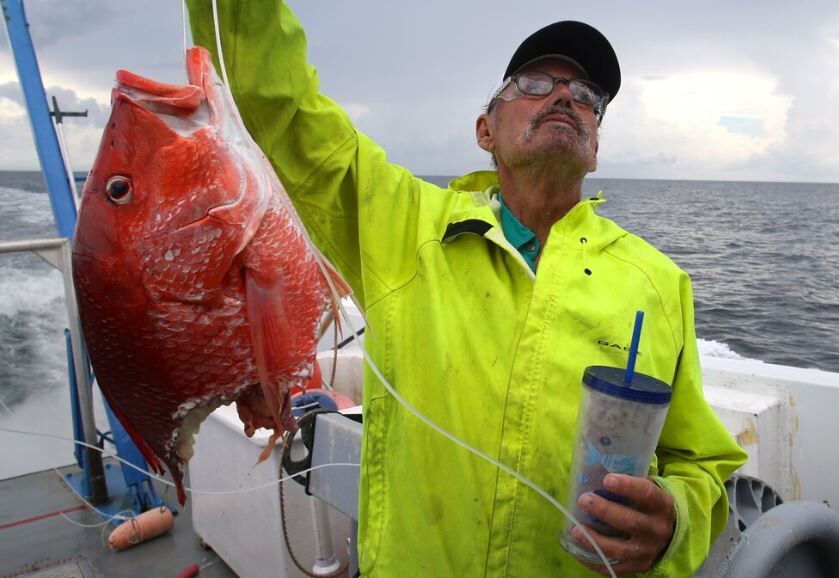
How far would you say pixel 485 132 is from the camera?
1.97 m

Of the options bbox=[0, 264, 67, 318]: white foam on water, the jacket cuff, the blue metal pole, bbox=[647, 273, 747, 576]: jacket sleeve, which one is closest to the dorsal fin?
the jacket cuff

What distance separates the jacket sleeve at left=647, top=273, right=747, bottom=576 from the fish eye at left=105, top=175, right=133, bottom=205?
1.27 meters

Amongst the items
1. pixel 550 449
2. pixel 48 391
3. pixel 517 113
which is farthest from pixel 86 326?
pixel 48 391

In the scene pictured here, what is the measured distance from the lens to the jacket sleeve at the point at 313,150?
1184 mm

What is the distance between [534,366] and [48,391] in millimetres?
8158

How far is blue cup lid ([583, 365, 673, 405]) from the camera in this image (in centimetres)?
106

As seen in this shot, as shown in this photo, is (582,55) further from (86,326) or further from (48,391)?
(48,391)

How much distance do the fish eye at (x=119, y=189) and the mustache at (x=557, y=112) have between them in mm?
1076

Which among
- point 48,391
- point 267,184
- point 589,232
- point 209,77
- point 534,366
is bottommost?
point 48,391

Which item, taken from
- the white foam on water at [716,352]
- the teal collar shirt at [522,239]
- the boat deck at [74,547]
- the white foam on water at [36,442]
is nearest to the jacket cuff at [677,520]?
the teal collar shirt at [522,239]

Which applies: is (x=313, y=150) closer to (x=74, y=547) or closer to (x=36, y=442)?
(x=74, y=547)

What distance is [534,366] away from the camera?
141cm

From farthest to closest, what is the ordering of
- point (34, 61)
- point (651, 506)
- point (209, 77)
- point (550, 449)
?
point (34, 61)
point (550, 449)
point (651, 506)
point (209, 77)

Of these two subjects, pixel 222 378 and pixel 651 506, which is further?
pixel 651 506
